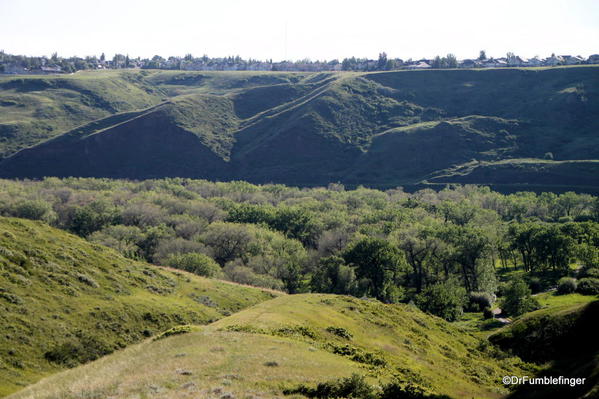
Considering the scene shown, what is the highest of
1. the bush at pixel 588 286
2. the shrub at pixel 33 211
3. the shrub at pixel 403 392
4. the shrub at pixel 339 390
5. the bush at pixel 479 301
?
the shrub at pixel 339 390

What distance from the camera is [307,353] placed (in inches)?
1107

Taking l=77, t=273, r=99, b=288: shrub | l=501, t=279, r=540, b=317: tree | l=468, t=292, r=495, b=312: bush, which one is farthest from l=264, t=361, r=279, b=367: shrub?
l=468, t=292, r=495, b=312: bush

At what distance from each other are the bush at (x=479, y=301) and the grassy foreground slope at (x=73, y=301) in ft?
116

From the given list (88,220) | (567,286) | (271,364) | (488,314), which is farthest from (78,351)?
(88,220)

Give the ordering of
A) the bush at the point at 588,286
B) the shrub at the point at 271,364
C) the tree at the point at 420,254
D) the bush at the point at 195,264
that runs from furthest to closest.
A: the tree at the point at 420,254 < the bush at the point at 195,264 < the bush at the point at 588,286 < the shrub at the point at 271,364

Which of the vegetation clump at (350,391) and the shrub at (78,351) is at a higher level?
the vegetation clump at (350,391)

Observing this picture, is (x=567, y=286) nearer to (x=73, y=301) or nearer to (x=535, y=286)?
(x=535, y=286)

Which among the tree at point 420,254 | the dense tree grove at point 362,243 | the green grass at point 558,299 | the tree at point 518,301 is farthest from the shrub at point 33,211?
the green grass at point 558,299

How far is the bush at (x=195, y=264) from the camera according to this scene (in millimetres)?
75000

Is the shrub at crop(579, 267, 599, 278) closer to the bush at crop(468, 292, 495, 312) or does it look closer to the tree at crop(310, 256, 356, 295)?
the bush at crop(468, 292, 495, 312)

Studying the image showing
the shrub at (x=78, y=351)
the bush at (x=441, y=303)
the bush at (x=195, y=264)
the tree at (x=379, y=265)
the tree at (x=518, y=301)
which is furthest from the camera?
the tree at (x=379, y=265)

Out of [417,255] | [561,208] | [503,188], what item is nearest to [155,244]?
[417,255]

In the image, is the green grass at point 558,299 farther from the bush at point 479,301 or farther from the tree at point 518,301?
the bush at point 479,301

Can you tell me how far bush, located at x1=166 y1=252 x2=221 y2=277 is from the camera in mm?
75000
